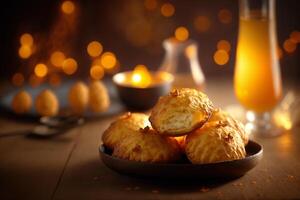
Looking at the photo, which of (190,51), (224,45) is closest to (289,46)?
(224,45)

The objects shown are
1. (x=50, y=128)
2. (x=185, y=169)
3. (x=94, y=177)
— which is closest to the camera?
(x=185, y=169)

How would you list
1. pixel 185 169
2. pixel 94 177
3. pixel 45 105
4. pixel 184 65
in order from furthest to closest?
pixel 184 65 < pixel 45 105 < pixel 94 177 < pixel 185 169

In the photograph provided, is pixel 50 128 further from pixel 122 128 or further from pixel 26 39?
pixel 26 39

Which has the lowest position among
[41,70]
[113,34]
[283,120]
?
[283,120]

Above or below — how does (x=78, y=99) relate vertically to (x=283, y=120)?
above

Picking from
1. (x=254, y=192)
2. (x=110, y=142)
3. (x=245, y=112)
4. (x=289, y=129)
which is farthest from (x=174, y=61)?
(x=254, y=192)

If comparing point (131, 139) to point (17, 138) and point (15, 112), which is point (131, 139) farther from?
point (15, 112)

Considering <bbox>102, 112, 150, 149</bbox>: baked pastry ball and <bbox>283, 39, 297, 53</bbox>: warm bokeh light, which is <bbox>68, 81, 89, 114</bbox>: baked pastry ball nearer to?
<bbox>102, 112, 150, 149</bbox>: baked pastry ball
